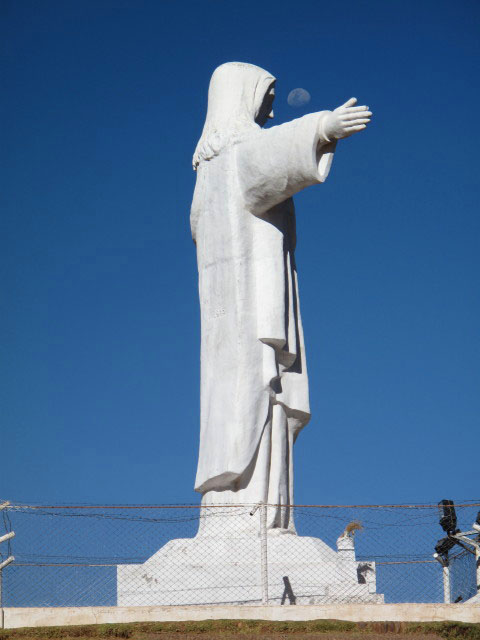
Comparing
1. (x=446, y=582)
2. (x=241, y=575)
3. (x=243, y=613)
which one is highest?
(x=446, y=582)

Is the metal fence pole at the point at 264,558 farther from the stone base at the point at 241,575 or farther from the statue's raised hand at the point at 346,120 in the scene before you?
the statue's raised hand at the point at 346,120

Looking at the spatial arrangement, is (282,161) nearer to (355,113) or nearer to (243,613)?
(355,113)

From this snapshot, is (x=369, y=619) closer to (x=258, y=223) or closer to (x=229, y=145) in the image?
(x=258, y=223)

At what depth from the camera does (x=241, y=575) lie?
12500 millimetres

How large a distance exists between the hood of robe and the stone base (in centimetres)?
441

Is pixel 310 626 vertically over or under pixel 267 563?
under

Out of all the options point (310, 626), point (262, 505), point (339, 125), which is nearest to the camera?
point (310, 626)

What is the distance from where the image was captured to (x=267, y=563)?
1235cm

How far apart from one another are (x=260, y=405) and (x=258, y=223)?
2.04 m

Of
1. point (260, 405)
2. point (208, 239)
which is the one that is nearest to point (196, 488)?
point (260, 405)

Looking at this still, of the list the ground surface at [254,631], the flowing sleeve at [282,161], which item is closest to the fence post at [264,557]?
the ground surface at [254,631]

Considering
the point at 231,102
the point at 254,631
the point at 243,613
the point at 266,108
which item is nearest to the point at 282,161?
the point at 231,102

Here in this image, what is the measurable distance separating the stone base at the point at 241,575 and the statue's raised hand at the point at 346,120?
4230 millimetres

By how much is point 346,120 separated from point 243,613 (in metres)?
5.08
